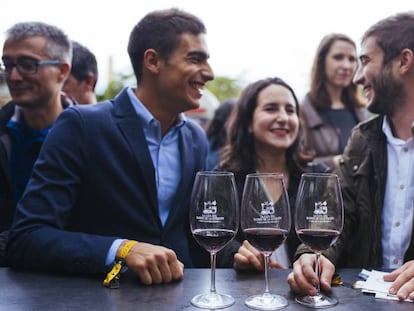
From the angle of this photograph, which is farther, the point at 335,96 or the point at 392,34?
the point at 335,96

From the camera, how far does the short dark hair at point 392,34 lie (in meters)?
2.35

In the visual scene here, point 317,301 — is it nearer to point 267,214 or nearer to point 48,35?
point 267,214

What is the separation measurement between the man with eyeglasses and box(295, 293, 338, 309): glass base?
161 cm

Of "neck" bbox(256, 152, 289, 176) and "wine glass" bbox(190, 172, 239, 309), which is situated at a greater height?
"wine glass" bbox(190, 172, 239, 309)

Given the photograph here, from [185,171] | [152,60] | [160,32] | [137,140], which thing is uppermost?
[160,32]

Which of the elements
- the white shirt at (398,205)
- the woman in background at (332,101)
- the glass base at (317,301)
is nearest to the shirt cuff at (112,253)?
the glass base at (317,301)

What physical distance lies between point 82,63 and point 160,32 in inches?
60.0

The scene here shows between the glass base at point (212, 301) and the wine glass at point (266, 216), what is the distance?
0.05 meters

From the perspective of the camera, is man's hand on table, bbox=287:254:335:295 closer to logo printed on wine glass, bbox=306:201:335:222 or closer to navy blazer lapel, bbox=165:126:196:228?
logo printed on wine glass, bbox=306:201:335:222

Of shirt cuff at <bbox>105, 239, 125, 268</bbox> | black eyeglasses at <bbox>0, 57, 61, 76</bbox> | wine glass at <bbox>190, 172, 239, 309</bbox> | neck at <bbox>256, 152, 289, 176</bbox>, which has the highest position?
black eyeglasses at <bbox>0, 57, 61, 76</bbox>

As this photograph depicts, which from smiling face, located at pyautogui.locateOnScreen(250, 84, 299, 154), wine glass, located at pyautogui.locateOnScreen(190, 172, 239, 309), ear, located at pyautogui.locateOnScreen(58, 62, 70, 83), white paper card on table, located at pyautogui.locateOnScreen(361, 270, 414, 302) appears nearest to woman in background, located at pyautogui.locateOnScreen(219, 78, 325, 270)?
smiling face, located at pyautogui.locateOnScreen(250, 84, 299, 154)

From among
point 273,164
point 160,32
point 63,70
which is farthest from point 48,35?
point 273,164

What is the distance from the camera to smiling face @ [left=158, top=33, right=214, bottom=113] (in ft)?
7.36

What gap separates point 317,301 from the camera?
1.32m
